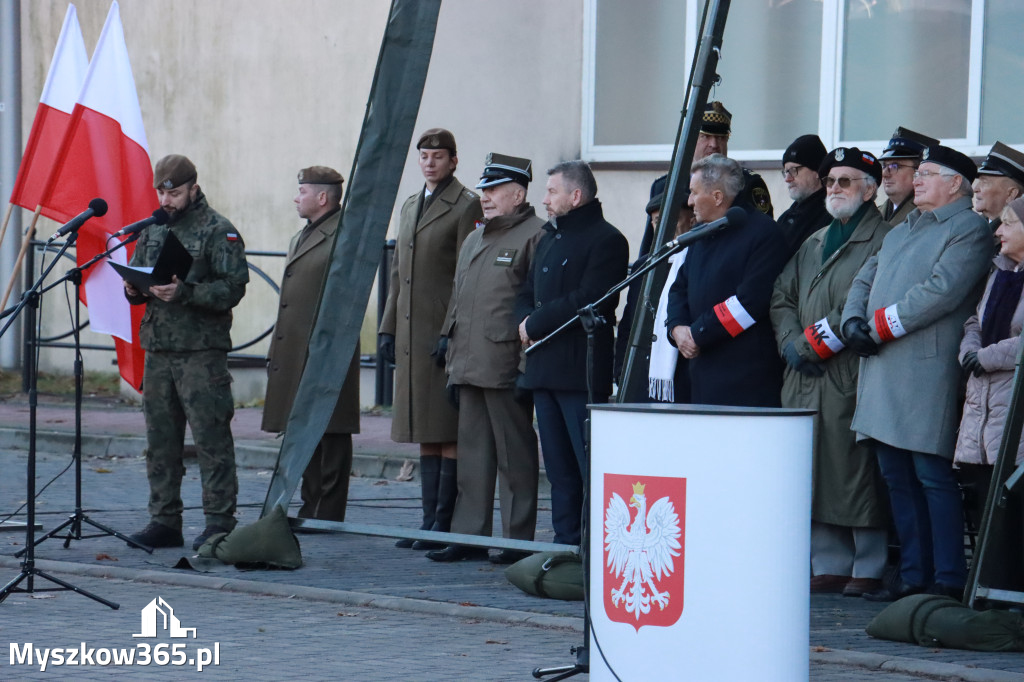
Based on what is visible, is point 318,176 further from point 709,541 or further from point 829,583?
point 709,541

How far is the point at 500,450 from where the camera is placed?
30.9 ft

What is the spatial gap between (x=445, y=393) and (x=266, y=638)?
3001 mm

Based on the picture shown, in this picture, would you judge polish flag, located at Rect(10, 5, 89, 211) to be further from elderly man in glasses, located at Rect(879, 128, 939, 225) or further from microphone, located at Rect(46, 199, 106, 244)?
elderly man in glasses, located at Rect(879, 128, 939, 225)

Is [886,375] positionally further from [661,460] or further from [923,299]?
[661,460]

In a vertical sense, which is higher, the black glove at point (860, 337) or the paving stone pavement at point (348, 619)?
the black glove at point (860, 337)

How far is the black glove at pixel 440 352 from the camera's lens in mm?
9719

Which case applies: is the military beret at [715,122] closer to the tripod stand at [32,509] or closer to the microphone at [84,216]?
the microphone at [84,216]

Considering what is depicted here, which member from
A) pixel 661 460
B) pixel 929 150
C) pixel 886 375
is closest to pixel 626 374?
pixel 886 375

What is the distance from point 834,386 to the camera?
325 inches

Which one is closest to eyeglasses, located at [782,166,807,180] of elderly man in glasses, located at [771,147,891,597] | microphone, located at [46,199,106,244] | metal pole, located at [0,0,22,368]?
elderly man in glasses, located at [771,147,891,597]

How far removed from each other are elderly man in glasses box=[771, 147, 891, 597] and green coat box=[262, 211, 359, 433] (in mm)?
3013

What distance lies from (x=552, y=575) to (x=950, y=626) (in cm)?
197

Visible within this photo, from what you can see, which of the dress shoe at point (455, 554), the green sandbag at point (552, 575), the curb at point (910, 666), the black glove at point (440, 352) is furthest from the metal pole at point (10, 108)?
the curb at point (910, 666)

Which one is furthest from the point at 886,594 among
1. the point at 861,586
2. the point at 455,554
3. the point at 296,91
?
the point at 296,91
